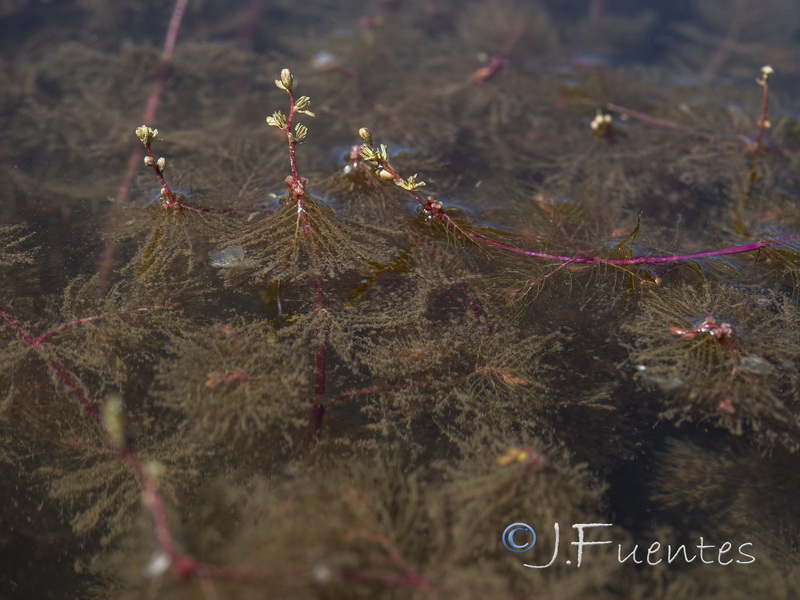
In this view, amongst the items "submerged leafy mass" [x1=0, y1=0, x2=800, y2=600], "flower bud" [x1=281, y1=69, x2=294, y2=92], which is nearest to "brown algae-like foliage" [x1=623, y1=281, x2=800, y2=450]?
"submerged leafy mass" [x1=0, y1=0, x2=800, y2=600]

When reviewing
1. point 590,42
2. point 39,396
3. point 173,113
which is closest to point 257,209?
point 39,396

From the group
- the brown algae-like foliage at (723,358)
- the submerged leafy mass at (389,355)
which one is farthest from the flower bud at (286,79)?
the brown algae-like foliage at (723,358)

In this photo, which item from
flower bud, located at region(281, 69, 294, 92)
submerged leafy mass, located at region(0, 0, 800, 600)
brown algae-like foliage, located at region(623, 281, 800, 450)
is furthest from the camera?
flower bud, located at region(281, 69, 294, 92)

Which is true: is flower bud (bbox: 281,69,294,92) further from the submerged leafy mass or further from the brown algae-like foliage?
the brown algae-like foliage

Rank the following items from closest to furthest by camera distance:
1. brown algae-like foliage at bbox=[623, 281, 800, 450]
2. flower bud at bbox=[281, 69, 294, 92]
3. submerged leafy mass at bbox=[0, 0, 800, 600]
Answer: submerged leafy mass at bbox=[0, 0, 800, 600] → brown algae-like foliage at bbox=[623, 281, 800, 450] → flower bud at bbox=[281, 69, 294, 92]

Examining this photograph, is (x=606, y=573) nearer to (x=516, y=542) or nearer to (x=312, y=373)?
(x=516, y=542)

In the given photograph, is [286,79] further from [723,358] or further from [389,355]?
[723,358]

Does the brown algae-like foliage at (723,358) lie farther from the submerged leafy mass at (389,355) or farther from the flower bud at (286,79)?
the flower bud at (286,79)

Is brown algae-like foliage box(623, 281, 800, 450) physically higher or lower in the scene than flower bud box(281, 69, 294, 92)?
lower

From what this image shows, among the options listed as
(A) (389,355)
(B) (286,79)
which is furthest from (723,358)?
(B) (286,79)

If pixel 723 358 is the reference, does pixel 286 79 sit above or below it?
above
